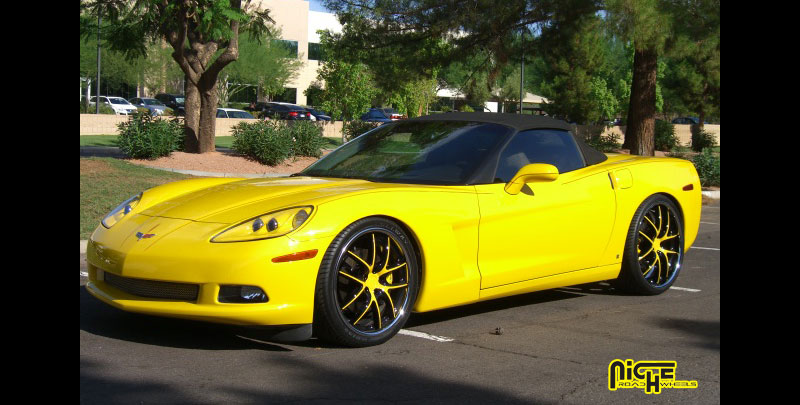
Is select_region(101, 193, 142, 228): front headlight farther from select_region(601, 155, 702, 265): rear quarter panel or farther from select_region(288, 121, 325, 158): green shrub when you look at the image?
select_region(288, 121, 325, 158): green shrub

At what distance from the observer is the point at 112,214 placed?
5.67m

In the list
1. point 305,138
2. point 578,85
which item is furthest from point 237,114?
point 305,138

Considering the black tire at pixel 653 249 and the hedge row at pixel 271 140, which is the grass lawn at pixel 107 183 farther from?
the black tire at pixel 653 249

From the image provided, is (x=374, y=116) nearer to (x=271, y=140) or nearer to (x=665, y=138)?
(x=665, y=138)

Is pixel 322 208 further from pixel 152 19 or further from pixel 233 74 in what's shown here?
pixel 233 74

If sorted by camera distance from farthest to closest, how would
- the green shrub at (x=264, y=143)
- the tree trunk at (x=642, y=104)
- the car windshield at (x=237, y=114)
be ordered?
the car windshield at (x=237, y=114), the tree trunk at (x=642, y=104), the green shrub at (x=264, y=143)

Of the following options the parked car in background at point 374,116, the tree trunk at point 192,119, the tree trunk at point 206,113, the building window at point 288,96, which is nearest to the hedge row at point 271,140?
the tree trunk at point 206,113

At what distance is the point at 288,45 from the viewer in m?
64.0

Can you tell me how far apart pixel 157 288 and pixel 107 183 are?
9370mm

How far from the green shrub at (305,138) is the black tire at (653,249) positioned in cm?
1424

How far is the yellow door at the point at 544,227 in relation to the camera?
Answer: 5.65 m
